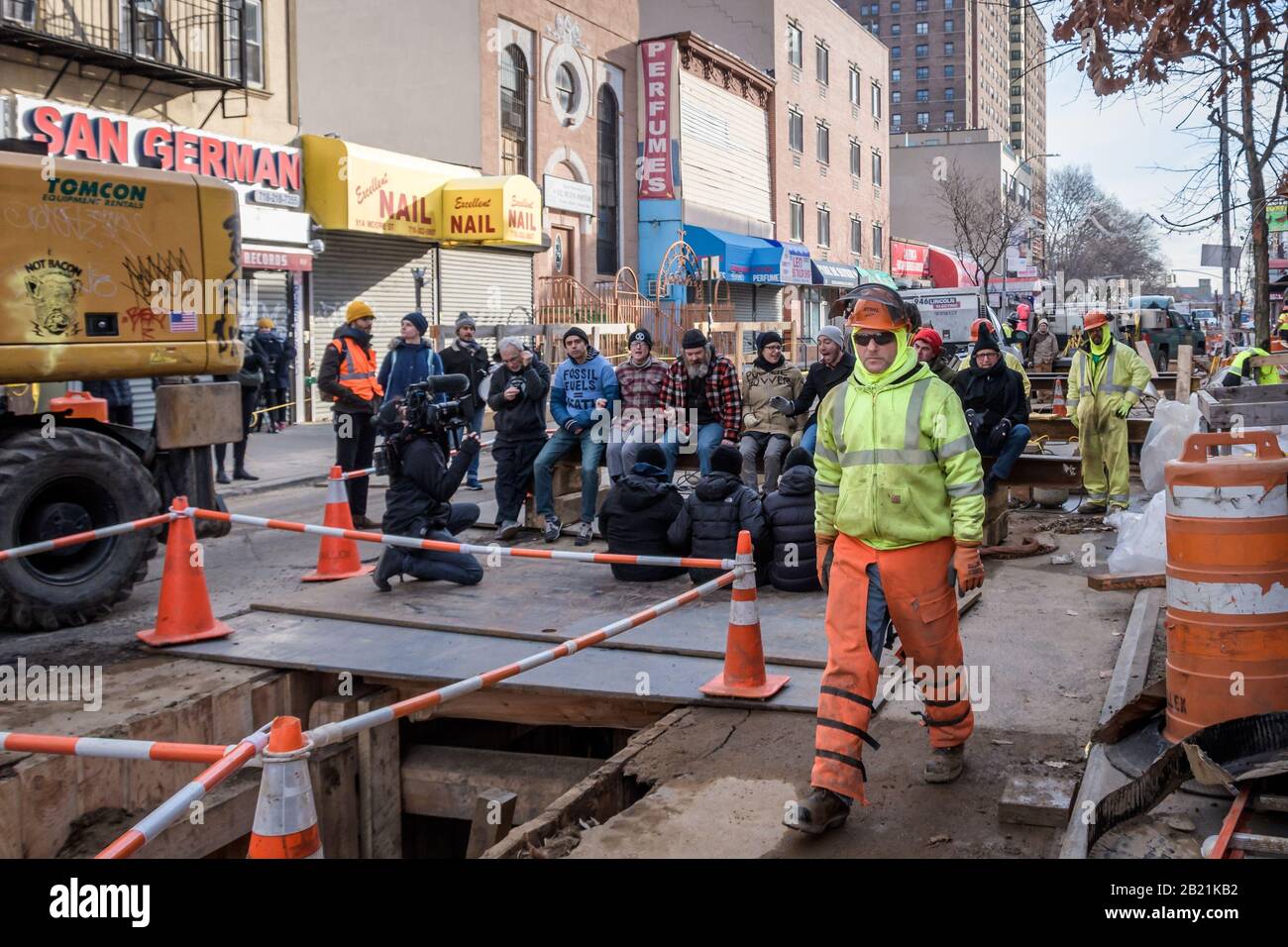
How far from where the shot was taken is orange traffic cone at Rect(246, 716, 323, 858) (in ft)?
10.4

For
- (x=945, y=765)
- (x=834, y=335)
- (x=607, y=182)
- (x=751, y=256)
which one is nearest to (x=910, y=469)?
(x=945, y=765)

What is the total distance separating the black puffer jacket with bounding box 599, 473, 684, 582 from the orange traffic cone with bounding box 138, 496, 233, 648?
9.48 feet

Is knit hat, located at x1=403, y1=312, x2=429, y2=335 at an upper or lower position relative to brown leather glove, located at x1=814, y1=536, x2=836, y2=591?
upper

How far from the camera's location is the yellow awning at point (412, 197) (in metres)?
20.5

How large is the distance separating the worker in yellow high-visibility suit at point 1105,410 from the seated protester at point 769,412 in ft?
9.49

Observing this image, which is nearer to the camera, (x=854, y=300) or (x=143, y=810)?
(x=854, y=300)

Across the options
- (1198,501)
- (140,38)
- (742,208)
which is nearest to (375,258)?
(140,38)

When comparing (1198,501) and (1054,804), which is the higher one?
(1198,501)

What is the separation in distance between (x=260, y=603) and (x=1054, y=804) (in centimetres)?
571

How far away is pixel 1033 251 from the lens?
85.6 metres

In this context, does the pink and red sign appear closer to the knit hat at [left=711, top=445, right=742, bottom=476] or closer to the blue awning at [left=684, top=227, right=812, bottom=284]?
the blue awning at [left=684, top=227, right=812, bottom=284]

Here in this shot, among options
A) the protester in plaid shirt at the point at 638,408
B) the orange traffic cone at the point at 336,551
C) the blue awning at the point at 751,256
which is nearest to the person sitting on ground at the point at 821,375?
the protester in plaid shirt at the point at 638,408
